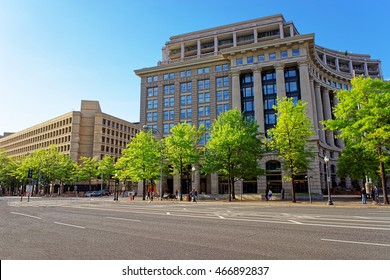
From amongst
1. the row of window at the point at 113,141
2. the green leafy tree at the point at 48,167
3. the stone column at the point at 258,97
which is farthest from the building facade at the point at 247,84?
the row of window at the point at 113,141

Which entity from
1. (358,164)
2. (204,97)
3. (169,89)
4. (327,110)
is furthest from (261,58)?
(358,164)

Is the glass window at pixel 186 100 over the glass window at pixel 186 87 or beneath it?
beneath

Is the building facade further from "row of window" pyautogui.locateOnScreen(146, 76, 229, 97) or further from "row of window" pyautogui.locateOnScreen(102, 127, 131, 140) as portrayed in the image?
"row of window" pyautogui.locateOnScreen(102, 127, 131, 140)

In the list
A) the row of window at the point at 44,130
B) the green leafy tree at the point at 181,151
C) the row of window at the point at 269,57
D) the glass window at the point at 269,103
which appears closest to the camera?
the green leafy tree at the point at 181,151

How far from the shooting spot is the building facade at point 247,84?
50875 millimetres

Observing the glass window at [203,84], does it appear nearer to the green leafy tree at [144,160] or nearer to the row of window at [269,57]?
the row of window at [269,57]

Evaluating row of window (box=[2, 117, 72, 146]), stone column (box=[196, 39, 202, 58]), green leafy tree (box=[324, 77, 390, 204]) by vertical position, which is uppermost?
stone column (box=[196, 39, 202, 58])

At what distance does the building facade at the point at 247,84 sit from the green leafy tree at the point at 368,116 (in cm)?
1666

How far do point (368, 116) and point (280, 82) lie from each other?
28.1 metres

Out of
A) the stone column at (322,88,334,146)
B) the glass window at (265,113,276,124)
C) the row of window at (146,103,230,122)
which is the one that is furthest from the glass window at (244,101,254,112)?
the stone column at (322,88,334,146)

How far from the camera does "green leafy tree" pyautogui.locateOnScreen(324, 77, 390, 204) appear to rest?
2580 cm

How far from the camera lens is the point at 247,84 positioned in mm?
56656

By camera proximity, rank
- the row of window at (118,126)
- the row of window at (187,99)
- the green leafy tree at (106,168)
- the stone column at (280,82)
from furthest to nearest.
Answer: the row of window at (118,126) → the green leafy tree at (106,168) → the row of window at (187,99) → the stone column at (280,82)
